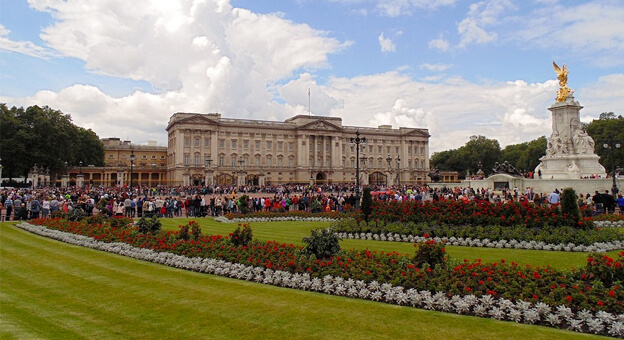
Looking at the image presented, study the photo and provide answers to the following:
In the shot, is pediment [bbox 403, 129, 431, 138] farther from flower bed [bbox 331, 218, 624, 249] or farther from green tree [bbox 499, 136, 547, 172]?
flower bed [bbox 331, 218, 624, 249]

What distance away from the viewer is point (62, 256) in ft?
40.5

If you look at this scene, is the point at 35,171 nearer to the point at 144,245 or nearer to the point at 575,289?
the point at 144,245

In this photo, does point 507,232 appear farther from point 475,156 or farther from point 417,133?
point 475,156

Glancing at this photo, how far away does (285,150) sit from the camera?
92500 millimetres

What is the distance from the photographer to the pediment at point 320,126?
92250mm

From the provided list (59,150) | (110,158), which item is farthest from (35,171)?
(110,158)

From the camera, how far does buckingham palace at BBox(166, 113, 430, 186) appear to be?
271ft

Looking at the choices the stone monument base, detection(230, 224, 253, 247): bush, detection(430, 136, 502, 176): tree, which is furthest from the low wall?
detection(430, 136, 502, 176): tree

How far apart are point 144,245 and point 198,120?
72.9 meters

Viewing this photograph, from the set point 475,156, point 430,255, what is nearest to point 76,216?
point 430,255

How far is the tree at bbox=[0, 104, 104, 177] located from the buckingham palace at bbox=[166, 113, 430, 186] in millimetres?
17807

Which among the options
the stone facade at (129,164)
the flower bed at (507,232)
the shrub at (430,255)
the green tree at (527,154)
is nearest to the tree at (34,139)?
the stone facade at (129,164)

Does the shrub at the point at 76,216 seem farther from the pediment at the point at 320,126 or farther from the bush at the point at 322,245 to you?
the pediment at the point at 320,126

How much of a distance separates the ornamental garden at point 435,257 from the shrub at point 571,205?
0.15ft
